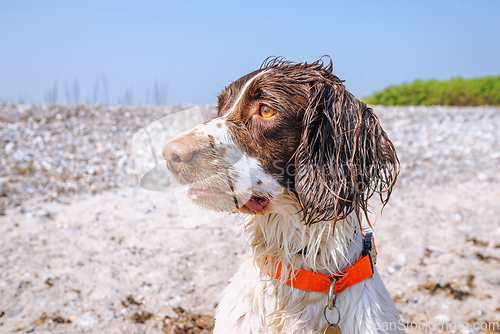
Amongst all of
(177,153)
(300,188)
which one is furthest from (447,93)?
(177,153)

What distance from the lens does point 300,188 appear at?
6.53ft

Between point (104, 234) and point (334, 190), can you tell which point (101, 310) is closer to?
point (104, 234)

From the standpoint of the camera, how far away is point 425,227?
5906mm

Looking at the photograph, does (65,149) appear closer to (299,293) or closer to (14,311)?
(14,311)

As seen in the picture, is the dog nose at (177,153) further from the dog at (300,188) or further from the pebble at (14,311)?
the pebble at (14,311)

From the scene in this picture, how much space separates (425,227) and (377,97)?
51.8ft

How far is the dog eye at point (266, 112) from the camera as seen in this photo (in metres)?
2.07

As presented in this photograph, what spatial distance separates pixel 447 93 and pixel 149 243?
18.6m

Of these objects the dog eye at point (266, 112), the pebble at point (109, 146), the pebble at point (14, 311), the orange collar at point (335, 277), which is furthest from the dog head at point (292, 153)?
the pebble at point (109, 146)

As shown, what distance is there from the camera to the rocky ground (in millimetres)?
3648

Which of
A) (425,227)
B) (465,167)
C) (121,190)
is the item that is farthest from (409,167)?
(121,190)

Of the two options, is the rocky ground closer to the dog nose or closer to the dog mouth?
the dog mouth

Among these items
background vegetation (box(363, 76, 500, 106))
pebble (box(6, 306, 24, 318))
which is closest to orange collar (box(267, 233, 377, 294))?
pebble (box(6, 306, 24, 318))

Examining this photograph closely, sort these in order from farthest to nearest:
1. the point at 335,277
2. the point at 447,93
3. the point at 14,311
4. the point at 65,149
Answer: the point at 447,93 < the point at 65,149 < the point at 14,311 < the point at 335,277
